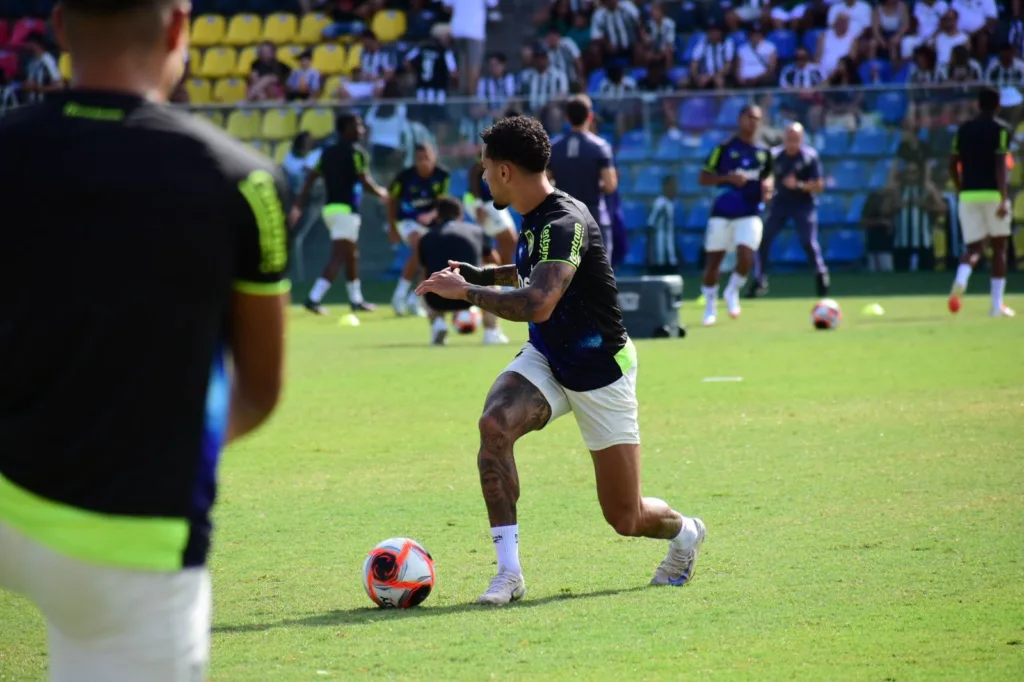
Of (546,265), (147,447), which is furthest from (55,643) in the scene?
(546,265)

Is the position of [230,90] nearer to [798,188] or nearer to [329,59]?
[329,59]

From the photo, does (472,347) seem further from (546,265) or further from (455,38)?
(455,38)

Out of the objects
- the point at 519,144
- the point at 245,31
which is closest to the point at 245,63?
the point at 245,31

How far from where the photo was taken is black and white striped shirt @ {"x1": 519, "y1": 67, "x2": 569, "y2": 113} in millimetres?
27953

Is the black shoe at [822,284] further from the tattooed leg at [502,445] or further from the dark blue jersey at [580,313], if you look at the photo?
the tattooed leg at [502,445]

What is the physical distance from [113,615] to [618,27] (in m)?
27.4

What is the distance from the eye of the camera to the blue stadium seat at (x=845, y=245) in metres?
26.4

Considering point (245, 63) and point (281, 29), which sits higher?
point (281, 29)

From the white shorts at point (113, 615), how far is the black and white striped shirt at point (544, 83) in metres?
25.6

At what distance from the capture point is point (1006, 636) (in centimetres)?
544

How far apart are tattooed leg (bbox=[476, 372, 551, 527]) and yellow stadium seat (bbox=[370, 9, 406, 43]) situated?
26207 millimetres

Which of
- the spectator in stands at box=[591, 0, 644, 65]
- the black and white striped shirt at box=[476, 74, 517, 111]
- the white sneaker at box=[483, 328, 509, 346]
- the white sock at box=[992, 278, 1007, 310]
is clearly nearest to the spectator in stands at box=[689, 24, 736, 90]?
the spectator in stands at box=[591, 0, 644, 65]

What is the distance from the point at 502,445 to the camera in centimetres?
637

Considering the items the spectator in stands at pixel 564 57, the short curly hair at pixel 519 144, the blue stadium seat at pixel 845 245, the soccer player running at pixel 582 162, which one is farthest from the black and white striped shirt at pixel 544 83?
the short curly hair at pixel 519 144
